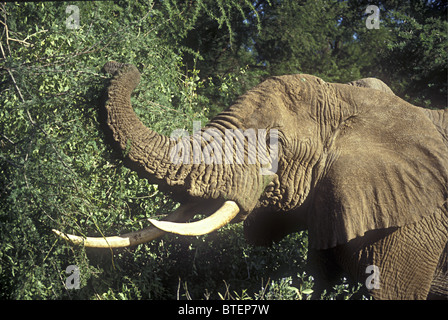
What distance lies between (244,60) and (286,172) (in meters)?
5.65

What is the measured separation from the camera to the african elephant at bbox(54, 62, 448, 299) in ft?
11.4

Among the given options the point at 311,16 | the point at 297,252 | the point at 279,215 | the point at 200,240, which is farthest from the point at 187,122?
the point at 311,16

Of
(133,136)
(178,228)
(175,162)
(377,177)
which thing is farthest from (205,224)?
(377,177)

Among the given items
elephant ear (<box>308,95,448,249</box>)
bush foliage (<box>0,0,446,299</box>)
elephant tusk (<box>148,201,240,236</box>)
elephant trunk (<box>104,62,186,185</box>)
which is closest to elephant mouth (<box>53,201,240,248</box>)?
elephant tusk (<box>148,201,240,236</box>)

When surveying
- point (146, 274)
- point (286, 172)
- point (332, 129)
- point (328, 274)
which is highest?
point (332, 129)

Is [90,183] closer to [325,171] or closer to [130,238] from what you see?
[130,238]

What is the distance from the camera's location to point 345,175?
362 cm

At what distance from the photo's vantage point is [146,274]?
15.2 feet

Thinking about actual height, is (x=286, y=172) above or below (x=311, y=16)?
below

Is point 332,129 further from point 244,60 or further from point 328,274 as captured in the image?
point 244,60

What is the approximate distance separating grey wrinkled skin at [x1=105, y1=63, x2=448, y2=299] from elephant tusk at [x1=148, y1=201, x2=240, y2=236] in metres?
0.06

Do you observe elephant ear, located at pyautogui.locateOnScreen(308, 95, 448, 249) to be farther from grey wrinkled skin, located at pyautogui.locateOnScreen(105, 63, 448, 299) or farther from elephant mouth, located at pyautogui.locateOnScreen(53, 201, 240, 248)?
elephant mouth, located at pyautogui.locateOnScreen(53, 201, 240, 248)

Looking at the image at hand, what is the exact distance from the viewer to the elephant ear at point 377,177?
11.8ft

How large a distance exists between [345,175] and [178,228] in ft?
3.32
